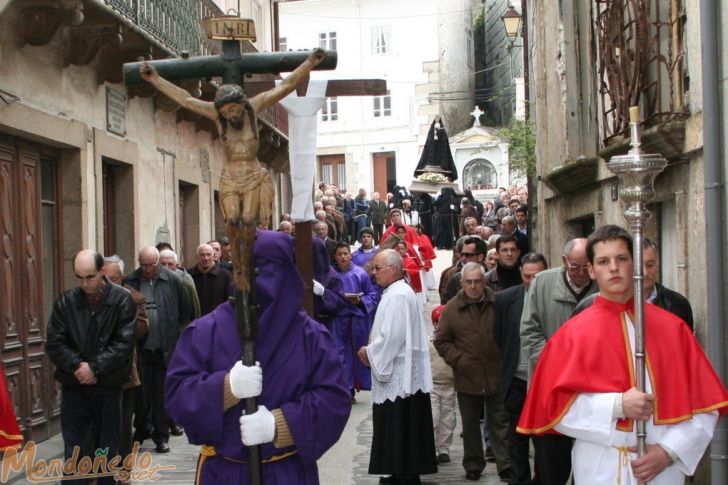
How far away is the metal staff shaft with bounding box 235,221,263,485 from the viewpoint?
4336 mm

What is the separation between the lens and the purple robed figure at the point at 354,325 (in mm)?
13266

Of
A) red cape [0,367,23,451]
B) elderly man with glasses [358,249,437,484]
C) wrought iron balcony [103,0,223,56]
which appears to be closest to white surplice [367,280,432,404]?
elderly man with glasses [358,249,437,484]

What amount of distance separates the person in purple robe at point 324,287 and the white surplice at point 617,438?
25.8ft

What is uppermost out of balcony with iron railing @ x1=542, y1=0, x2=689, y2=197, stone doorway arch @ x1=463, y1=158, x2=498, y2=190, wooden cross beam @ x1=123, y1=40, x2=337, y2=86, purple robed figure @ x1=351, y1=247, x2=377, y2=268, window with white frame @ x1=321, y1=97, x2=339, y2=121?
window with white frame @ x1=321, y1=97, x2=339, y2=121

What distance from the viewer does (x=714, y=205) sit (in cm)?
701

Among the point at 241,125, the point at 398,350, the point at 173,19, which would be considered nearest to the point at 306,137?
the point at 398,350

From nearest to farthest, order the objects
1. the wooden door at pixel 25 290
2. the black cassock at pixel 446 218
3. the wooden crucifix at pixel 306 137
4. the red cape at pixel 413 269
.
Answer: the wooden crucifix at pixel 306 137, the wooden door at pixel 25 290, the red cape at pixel 413 269, the black cassock at pixel 446 218

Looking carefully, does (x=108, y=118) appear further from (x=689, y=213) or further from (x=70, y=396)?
(x=689, y=213)

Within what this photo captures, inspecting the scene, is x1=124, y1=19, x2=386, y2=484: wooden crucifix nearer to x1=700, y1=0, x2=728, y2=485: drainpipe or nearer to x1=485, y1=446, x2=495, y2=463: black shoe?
x1=700, y1=0, x2=728, y2=485: drainpipe

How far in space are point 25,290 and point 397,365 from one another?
409cm

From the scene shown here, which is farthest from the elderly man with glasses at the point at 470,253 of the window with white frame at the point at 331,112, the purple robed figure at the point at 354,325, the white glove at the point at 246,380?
the window with white frame at the point at 331,112

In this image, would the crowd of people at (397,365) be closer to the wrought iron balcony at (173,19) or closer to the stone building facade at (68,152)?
the stone building facade at (68,152)

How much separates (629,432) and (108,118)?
9731mm

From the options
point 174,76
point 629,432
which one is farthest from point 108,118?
point 629,432
